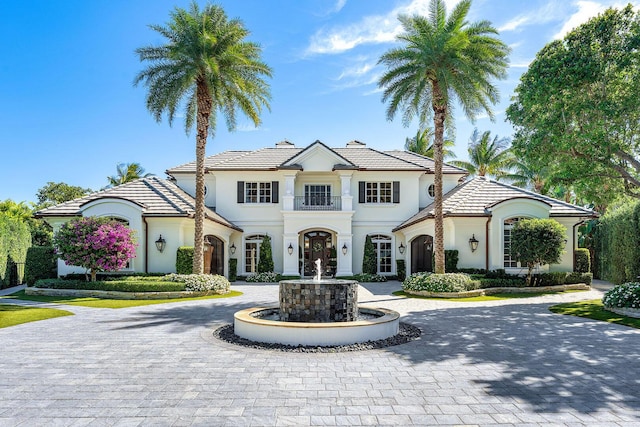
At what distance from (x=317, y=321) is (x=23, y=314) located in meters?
9.52

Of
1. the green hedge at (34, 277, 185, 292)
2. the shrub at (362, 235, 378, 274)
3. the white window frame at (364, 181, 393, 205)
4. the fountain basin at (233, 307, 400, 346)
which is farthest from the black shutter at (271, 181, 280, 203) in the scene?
the fountain basin at (233, 307, 400, 346)

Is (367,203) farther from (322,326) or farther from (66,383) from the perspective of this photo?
(66,383)

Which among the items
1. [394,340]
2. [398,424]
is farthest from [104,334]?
[398,424]

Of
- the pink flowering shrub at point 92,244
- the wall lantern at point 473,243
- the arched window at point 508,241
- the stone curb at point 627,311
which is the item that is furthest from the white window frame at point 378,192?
the stone curb at point 627,311

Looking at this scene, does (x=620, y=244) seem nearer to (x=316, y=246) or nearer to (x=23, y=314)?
(x=316, y=246)

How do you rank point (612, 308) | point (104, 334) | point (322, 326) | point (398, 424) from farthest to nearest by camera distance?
point (612, 308)
point (104, 334)
point (322, 326)
point (398, 424)

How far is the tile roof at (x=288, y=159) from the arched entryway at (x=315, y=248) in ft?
16.2

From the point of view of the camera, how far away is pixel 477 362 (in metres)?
7.25

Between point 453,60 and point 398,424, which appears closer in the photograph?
point 398,424

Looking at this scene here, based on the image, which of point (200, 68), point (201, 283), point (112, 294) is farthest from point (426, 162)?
point (112, 294)

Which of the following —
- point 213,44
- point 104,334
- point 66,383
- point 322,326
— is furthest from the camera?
point 213,44

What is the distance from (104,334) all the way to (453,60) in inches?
617

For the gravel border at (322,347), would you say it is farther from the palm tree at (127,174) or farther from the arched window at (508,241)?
the palm tree at (127,174)

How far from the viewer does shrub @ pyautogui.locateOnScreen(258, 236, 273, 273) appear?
24672mm
